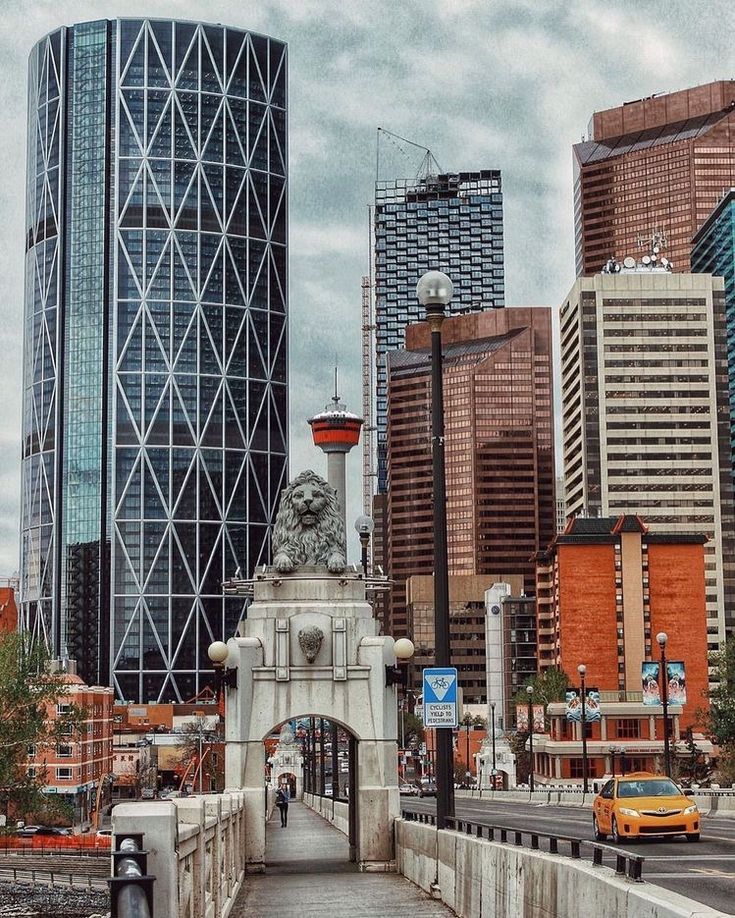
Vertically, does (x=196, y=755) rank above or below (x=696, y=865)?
below

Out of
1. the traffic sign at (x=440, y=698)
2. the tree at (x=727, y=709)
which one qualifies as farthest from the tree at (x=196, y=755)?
the traffic sign at (x=440, y=698)

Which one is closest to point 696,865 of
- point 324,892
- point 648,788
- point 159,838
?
point 648,788

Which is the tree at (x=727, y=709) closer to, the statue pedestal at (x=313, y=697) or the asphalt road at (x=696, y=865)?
the asphalt road at (x=696, y=865)

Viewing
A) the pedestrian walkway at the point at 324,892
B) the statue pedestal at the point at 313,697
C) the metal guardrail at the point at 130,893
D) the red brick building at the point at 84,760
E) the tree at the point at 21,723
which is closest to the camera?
the metal guardrail at the point at 130,893

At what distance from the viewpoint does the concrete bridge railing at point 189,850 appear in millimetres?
11930

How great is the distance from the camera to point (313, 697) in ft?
112

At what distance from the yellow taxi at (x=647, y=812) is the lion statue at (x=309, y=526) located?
33.7 ft

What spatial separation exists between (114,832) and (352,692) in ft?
76.9

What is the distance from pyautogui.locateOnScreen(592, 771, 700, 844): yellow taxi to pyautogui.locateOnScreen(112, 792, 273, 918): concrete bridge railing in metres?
7.04

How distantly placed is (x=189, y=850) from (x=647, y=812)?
14.2 m

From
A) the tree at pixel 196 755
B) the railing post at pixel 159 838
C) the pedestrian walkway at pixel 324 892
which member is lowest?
the tree at pixel 196 755

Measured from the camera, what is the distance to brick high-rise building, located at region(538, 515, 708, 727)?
165000mm

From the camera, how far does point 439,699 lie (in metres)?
25.9

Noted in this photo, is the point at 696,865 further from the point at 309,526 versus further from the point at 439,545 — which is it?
the point at 309,526
